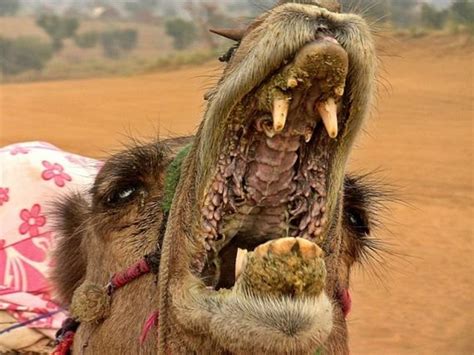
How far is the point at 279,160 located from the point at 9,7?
82.1 metres

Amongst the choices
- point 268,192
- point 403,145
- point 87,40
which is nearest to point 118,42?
point 87,40

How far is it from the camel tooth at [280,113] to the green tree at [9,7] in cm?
7968

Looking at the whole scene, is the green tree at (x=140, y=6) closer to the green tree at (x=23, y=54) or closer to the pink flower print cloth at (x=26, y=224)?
the green tree at (x=23, y=54)

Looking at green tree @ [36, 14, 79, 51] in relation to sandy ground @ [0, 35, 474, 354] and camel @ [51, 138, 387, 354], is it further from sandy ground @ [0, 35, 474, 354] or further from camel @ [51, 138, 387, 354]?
camel @ [51, 138, 387, 354]

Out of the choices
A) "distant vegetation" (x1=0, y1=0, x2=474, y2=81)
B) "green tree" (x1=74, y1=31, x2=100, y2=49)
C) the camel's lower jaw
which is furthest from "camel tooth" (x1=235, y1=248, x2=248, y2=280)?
"green tree" (x1=74, y1=31, x2=100, y2=49)

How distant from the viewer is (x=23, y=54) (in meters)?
44.8

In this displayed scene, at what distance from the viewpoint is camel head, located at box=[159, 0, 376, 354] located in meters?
1.93

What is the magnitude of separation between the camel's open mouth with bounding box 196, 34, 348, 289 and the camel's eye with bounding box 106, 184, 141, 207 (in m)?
0.69

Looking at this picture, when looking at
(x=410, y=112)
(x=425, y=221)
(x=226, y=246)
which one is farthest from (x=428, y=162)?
(x=226, y=246)

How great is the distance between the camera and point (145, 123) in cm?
2275

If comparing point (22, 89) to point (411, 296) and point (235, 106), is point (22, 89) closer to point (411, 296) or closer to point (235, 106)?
point (411, 296)

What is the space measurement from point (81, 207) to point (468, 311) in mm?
7594

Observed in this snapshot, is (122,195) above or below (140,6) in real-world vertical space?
below

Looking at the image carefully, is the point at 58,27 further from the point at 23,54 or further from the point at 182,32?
the point at 23,54
